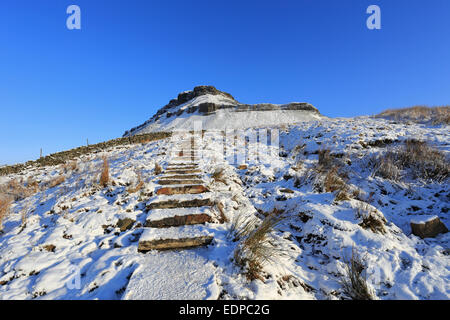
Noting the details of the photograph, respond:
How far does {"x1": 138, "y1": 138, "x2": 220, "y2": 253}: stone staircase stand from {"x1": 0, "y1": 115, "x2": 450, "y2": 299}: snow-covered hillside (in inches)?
1.2

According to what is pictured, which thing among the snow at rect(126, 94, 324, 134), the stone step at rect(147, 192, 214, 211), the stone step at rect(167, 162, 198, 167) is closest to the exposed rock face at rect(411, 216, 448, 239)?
the stone step at rect(147, 192, 214, 211)

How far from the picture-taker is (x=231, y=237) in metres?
2.60

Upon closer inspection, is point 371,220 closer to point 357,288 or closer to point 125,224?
point 357,288

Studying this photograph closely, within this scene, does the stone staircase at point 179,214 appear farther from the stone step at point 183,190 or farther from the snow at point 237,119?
the snow at point 237,119

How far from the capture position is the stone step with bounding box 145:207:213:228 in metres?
2.90

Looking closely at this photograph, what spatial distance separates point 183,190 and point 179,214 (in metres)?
1.03

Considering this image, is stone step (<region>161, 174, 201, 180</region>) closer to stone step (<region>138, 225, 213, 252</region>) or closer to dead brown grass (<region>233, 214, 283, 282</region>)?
stone step (<region>138, 225, 213, 252</region>)

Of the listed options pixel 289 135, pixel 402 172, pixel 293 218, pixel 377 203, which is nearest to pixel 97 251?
pixel 293 218

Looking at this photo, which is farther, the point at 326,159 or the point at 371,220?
the point at 326,159

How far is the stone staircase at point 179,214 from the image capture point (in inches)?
96.3

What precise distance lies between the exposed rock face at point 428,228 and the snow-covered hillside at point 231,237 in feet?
0.25

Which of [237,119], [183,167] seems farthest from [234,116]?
[183,167]
